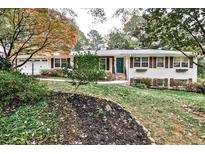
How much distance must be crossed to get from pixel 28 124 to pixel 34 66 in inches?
32.0

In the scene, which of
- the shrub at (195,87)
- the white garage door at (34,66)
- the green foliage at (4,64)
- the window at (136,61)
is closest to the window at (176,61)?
the shrub at (195,87)

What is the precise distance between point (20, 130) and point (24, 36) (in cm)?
130

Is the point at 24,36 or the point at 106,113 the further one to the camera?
the point at 24,36

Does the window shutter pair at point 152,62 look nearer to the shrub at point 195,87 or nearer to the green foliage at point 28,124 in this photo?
the shrub at point 195,87

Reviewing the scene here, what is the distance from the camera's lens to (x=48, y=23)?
4.65 m

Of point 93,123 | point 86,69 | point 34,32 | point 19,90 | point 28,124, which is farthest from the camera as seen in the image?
point 34,32

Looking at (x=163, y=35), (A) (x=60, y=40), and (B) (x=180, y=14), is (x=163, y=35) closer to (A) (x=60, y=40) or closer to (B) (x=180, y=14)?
(B) (x=180, y=14)

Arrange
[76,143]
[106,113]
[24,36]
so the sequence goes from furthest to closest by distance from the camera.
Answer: [24,36], [106,113], [76,143]

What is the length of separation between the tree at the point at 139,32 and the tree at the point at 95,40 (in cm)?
36

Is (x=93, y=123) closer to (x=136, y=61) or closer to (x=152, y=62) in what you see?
(x=136, y=61)

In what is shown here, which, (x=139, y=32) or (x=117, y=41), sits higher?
(x=139, y=32)

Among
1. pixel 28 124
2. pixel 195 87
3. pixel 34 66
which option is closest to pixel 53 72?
pixel 34 66

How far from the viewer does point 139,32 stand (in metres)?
4.55
